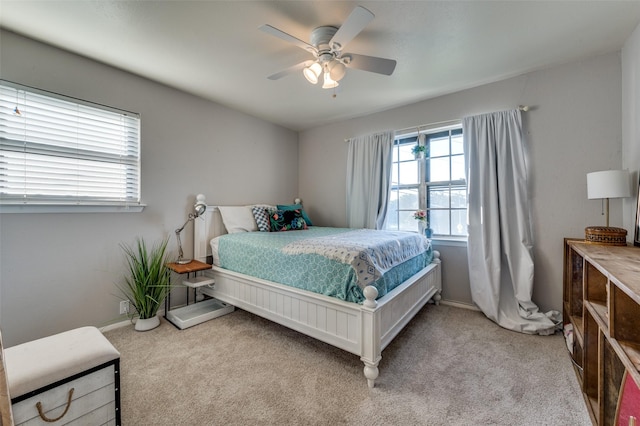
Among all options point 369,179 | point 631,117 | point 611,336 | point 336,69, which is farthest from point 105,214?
point 631,117

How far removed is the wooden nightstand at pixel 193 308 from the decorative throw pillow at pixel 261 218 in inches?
32.6

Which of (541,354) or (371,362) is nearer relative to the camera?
(371,362)

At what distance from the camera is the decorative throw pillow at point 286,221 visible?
326 centimetres

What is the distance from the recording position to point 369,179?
349 cm

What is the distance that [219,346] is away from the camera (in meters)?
2.08

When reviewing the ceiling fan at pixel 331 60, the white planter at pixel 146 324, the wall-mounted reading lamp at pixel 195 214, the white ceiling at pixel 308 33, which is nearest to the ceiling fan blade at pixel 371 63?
the ceiling fan at pixel 331 60

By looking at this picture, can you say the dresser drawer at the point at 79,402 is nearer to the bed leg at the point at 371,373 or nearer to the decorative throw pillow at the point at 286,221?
the bed leg at the point at 371,373

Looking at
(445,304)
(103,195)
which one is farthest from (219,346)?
(445,304)

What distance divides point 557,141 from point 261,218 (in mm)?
3251

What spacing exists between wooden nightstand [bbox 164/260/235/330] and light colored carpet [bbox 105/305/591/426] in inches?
5.0

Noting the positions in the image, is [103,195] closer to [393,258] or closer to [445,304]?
[393,258]

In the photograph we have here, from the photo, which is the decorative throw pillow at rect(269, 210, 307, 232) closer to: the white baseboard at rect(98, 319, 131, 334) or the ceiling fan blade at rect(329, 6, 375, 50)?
the white baseboard at rect(98, 319, 131, 334)

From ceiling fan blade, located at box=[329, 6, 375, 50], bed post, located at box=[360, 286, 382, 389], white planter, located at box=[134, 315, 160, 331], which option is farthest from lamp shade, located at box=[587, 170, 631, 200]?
white planter, located at box=[134, 315, 160, 331]

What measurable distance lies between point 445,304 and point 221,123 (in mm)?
3590
